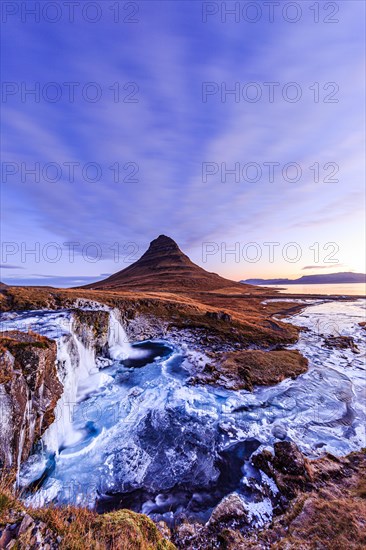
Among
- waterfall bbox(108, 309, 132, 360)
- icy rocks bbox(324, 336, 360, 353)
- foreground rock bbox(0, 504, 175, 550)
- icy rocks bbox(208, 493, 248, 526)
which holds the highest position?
foreground rock bbox(0, 504, 175, 550)

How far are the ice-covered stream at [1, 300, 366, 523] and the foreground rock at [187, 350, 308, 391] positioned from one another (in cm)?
93

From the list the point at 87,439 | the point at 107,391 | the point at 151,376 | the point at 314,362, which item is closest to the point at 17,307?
the point at 107,391

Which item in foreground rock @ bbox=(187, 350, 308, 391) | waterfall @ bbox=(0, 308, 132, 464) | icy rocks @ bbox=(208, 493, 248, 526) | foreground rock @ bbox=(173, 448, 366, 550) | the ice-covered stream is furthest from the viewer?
foreground rock @ bbox=(187, 350, 308, 391)

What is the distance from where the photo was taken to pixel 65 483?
11.1 meters

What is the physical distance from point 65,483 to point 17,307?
77.8ft

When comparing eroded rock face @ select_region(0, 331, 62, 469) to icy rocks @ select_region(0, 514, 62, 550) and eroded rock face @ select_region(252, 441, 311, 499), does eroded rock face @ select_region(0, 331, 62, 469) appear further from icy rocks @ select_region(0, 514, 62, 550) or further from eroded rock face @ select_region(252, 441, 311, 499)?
eroded rock face @ select_region(252, 441, 311, 499)

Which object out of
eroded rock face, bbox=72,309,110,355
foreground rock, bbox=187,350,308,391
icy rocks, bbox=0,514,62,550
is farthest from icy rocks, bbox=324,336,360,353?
icy rocks, bbox=0,514,62,550

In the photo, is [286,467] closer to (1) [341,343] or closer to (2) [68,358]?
(2) [68,358]

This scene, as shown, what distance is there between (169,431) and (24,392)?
354 inches

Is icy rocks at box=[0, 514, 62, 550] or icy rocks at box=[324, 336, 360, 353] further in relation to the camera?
icy rocks at box=[324, 336, 360, 353]

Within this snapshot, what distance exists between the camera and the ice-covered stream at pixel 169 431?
10.6m

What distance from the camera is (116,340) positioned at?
30.3 meters

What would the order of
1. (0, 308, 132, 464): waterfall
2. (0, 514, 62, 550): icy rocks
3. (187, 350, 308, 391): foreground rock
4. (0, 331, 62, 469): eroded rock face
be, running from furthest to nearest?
(187, 350, 308, 391): foreground rock → (0, 308, 132, 464): waterfall → (0, 331, 62, 469): eroded rock face → (0, 514, 62, 550): icy rocks

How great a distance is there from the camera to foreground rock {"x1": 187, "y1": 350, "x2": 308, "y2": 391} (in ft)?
71.0
